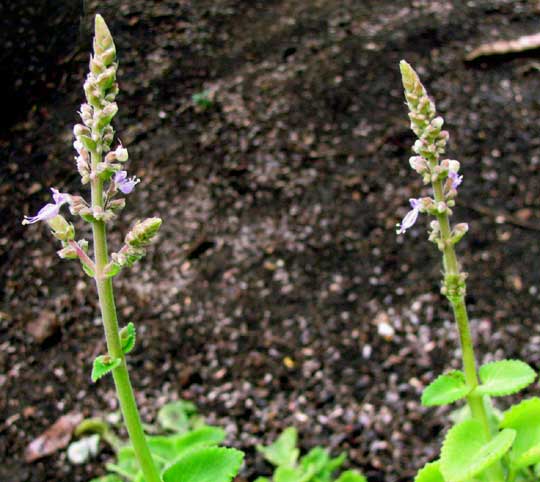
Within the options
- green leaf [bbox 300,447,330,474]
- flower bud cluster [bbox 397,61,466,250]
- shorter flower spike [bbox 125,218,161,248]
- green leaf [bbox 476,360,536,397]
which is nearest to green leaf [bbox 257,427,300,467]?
green leaf [bbox 300,447,330,474]

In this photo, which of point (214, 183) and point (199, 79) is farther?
point (199, 79)

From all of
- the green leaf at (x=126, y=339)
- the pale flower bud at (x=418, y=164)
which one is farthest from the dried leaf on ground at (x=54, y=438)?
the pale flower bud at (x=418, y=164)

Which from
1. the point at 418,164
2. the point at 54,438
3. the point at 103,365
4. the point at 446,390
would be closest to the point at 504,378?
the point at 446,390

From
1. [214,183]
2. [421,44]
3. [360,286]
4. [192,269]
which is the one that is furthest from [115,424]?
[421,44]

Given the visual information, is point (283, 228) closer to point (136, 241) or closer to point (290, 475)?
point (290, 475)

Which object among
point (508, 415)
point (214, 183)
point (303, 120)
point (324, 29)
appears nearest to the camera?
point (508, 415)

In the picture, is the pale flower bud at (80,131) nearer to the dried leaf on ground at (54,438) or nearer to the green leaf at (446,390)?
the green leaf at (446,390)

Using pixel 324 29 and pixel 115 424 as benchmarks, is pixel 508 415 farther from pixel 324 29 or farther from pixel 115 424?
pixel 324 29
